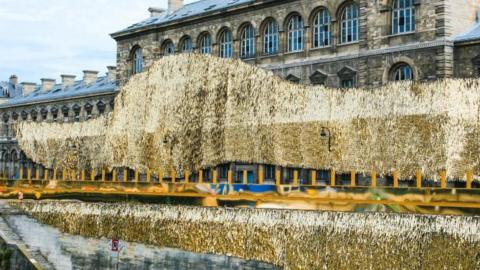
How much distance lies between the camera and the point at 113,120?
43531 mm

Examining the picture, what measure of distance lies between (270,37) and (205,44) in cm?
680

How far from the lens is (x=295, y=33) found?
45250 millimetres

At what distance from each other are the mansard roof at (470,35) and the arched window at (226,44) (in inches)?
661

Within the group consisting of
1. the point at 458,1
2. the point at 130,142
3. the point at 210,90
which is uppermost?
the point at 458,1

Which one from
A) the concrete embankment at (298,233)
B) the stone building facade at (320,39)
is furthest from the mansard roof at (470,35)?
the concrete embankment at (298,233)

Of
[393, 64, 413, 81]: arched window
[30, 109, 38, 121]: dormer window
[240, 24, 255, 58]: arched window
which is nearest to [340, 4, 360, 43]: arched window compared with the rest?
[393, 64, 413, 81]: arched window

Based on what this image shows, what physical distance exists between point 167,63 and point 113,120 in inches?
225

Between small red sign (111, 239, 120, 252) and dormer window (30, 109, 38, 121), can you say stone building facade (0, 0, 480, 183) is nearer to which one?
small red sign (111, 239, 120, 252)

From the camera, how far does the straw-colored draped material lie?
2764 centimetres

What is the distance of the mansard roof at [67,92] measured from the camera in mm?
69606

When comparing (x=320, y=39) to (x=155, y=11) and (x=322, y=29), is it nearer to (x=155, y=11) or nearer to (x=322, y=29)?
(x=322, y=29)

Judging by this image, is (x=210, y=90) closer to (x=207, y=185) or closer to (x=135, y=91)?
(x=135, y=91)

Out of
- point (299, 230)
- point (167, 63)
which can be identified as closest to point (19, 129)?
point (167, 63)

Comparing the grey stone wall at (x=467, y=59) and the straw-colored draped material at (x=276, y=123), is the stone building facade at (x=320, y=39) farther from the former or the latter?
the straw-colored draped material at (x=276, y=123)
